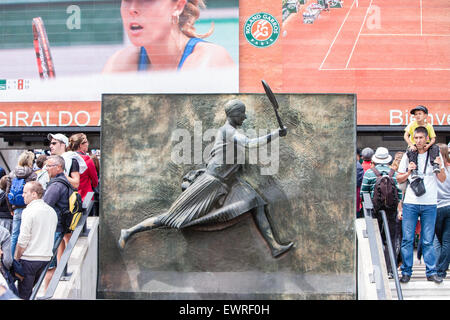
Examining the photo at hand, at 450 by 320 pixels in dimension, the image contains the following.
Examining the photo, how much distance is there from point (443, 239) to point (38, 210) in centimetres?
489


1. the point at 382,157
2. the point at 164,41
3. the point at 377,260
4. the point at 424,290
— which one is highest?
the point at 164,41

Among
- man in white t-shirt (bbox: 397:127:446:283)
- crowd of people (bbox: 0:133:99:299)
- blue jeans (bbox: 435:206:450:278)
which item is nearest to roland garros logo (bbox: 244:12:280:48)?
crowd of people (bbox: 0:133:99:299)

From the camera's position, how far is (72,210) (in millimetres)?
7312

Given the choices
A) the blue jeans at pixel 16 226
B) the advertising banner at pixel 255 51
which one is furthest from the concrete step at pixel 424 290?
the advertising banner at pixel 255 51

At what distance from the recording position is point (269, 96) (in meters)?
6.66

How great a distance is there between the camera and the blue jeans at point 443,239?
295 inches

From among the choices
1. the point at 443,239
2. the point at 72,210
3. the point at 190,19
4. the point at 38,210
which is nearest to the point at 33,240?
the point at 38,210

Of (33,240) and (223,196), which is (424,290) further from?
(33,240)

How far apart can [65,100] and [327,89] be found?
6.58m

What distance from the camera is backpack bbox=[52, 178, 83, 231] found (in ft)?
23.9

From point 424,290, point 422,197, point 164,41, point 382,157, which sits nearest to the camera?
point 424,290

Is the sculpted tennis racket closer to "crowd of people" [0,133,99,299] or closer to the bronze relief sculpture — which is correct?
"crowd of people" [0,133,99,299]

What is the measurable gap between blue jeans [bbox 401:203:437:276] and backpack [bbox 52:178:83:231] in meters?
3.95

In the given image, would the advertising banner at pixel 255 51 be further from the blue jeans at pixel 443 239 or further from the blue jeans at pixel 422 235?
the blue jeans at pixel 422 235
